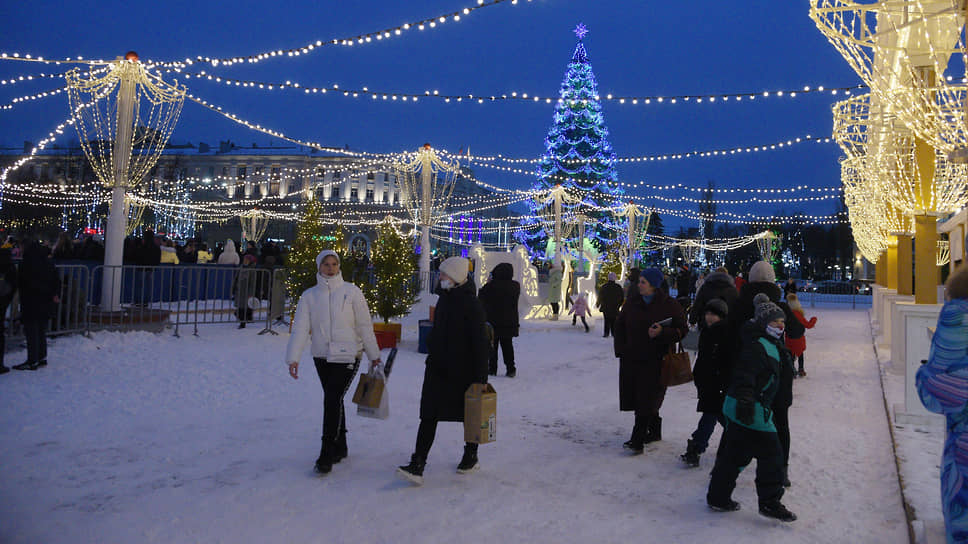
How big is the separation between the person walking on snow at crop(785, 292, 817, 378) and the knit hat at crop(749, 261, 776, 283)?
0.99 m

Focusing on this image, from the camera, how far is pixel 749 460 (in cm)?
409

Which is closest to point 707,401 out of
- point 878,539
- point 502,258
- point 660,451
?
point 660,451

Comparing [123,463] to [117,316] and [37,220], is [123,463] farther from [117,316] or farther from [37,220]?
[37,220]

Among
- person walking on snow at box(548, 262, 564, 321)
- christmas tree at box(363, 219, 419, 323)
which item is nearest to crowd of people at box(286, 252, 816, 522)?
christmas tree at box(363, 219, 419, 323)

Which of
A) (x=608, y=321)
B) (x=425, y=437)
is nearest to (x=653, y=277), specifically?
(x=425, y=437)

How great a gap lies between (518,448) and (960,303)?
363cm

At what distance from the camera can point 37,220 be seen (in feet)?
144

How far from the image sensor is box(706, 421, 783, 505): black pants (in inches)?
158

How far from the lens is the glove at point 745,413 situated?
3.98 meters

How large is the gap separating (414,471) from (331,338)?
1.10m

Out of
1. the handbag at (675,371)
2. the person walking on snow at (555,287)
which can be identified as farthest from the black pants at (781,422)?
the person walking on snow at (555,287)

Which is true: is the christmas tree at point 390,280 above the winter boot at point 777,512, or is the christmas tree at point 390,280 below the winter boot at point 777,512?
above

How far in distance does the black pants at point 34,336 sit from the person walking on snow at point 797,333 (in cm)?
855

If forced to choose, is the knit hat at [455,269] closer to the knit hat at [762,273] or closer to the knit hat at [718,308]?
the knit hat at [718,308]
